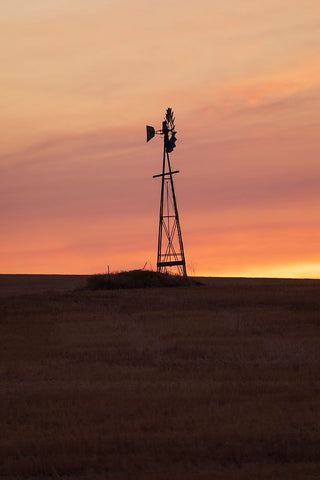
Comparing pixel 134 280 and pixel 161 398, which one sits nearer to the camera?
pixel 161 398

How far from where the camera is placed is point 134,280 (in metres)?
52.1

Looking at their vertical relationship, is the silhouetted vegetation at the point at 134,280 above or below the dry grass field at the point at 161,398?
above

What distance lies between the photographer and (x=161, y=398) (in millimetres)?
17172

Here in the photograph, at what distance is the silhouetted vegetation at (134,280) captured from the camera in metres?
51.6

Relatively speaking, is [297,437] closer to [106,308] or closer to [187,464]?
[187,464]

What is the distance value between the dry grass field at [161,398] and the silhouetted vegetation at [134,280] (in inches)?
656

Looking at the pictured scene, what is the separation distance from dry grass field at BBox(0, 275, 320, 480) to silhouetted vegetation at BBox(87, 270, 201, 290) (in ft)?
54.7

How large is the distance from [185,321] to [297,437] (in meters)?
19.7

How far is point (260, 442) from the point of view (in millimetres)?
13594

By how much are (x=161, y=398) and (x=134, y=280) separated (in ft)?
115

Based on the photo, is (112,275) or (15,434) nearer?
(15,434)

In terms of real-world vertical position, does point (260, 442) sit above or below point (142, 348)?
below

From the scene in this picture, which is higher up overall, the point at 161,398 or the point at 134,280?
the point at 134,280

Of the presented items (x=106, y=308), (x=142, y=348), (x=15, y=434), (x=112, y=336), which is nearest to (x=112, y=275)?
(x=106, y=308)
